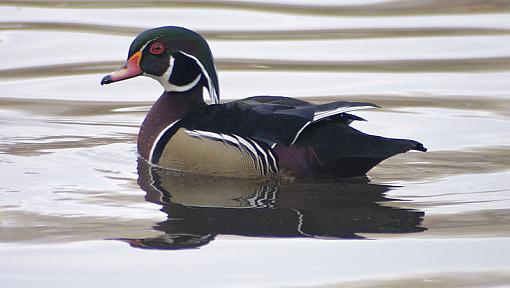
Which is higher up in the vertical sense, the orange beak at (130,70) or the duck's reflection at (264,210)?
the orange beak at (130,70)

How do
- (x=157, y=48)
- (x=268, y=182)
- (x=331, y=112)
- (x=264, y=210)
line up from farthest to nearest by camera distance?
(x=157, y=48), (x=268, y=182), (x=331, y=112), (x=264, y=210)

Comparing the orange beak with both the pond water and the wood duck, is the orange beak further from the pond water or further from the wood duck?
the pond water

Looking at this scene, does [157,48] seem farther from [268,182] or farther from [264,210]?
[264,210]

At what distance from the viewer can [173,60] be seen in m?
7.61

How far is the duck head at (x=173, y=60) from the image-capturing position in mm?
7547

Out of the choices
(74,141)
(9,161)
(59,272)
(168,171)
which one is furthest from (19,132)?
(59,272)

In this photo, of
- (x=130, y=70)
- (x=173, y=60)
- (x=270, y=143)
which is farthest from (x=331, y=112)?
(x=130, y=70)

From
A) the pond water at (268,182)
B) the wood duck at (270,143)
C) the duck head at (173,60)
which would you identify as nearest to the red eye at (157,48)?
the duck head at (173,60)

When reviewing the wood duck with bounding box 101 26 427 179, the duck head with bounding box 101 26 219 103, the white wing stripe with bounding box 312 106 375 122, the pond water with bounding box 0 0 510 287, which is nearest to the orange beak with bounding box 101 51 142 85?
the duck head with bounding box 101 26 219 103

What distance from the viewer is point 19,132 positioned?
8508mm

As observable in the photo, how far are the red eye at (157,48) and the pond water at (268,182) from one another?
655mm

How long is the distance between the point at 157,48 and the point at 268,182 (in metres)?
1.09

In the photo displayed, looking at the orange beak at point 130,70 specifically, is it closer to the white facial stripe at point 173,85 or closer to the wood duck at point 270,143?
the white facial stripe at point 173,85

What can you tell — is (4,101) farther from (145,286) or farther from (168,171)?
(145,286)
